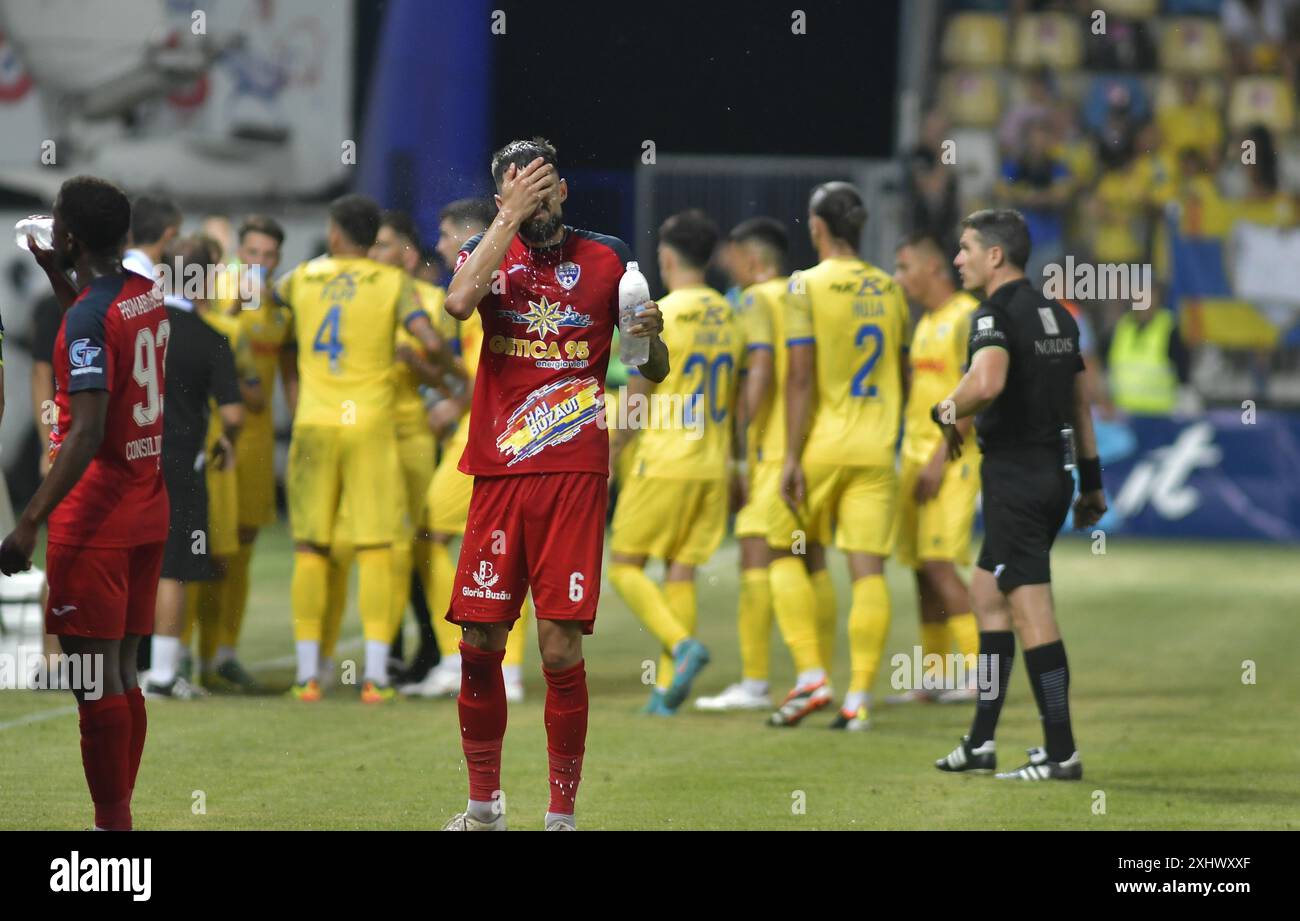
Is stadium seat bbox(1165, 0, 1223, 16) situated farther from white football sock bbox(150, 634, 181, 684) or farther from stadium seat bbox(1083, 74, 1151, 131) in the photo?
white football sock bbox(150, 634, 181, 684)

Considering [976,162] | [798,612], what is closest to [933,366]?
[798,612]

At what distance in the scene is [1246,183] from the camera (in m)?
23.3

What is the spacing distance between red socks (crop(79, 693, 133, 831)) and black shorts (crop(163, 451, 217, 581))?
3.85 meters

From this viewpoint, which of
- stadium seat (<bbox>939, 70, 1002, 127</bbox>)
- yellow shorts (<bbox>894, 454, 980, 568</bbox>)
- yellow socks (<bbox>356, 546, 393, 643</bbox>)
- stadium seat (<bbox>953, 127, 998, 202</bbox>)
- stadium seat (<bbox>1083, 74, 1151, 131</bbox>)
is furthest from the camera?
stadium seat (<bbox>939, 70, 1002, 127</bbox>)

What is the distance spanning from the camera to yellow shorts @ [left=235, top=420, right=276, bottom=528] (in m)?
11.1

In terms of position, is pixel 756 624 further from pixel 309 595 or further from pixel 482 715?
pixel 482 715

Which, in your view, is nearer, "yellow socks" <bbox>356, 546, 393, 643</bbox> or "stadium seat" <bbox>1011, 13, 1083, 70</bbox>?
"yellow socks" <bbox>356, 546, 393, 643</bbox>

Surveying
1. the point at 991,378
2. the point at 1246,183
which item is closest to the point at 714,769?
the point at 991,378

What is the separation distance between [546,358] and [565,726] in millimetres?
1210

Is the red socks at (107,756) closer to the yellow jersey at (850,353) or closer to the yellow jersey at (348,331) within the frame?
the yellow jersey at (348,331)

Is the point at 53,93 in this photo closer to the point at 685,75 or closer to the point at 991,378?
the point at 685,75

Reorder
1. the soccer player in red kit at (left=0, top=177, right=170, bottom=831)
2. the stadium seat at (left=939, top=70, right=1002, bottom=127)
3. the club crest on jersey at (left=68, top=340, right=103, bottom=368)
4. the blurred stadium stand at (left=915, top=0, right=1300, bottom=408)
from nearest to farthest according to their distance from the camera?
the club crest on jersey at (left=68, top=340, right=103, bottom=368), the soccer player in red kit at (left=0, top=177, right=170, bottom=831), the blurred stadium stand at (left=915, top=0, right=1300, bottom=408), the stadium seat at (left=939, top=70, right=1002, bottom=127)

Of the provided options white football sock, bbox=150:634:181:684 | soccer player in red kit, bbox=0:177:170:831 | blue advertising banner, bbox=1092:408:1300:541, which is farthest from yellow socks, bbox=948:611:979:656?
blue advertising banner, bbox=1092:408:1300:541
